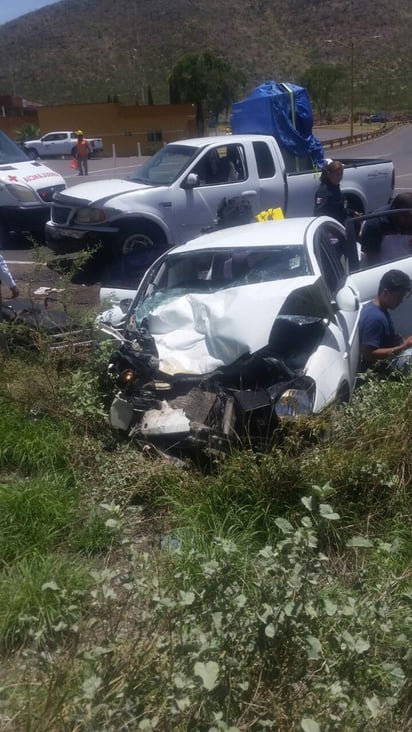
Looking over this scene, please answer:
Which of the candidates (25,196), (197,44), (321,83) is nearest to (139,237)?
(25,196)

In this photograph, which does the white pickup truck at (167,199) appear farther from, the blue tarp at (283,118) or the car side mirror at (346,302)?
the car side mirror at (346,302)

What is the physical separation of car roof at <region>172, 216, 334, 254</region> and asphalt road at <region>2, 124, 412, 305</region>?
1.24 m

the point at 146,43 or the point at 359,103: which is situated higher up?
the point at 146,43

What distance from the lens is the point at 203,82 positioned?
5425 cm

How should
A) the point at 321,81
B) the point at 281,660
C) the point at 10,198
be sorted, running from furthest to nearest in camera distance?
the point at 321,81 < the point at 10,198 < the point at 281,660

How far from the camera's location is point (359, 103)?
80625 millimetres

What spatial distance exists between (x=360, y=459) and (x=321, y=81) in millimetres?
68420

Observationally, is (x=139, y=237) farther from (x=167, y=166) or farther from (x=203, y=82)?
(x=203, y=82)

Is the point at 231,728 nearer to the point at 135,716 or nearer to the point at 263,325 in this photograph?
the point at 135,716

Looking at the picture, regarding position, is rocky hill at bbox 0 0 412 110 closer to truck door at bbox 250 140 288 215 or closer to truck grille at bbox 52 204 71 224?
truck door at bbox 250 140 288 215

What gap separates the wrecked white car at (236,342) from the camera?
4.66 metres

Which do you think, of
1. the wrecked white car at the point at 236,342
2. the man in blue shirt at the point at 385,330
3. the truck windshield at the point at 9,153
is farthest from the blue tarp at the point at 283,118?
the man in blue shirt at the point at 385,330

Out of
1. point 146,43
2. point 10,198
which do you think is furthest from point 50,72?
point 10,198

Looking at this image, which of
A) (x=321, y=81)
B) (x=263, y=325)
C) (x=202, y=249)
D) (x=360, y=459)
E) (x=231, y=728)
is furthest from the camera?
(x=321, y=81)
